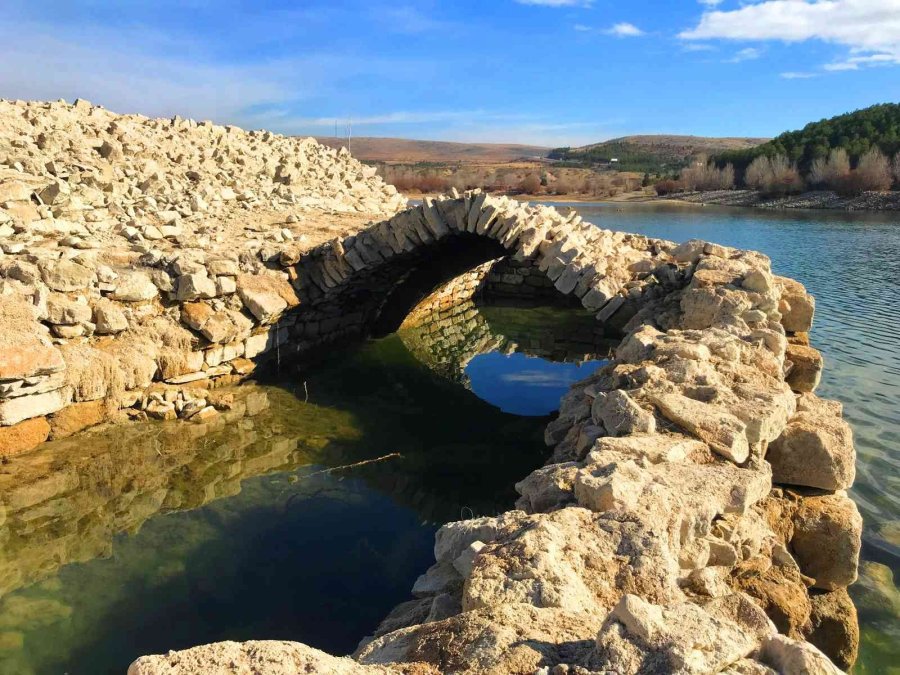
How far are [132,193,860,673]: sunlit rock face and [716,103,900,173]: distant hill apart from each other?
47748mm

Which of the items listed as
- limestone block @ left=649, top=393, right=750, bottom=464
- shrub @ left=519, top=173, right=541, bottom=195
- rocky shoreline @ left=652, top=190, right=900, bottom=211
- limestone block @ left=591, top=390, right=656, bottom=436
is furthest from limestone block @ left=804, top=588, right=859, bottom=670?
shrub @ left=519, top=173, right=541, bottom=195

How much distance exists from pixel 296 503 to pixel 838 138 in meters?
56.7

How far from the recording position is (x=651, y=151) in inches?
3942

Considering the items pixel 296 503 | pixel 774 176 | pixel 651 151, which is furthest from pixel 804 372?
pixel 651 151

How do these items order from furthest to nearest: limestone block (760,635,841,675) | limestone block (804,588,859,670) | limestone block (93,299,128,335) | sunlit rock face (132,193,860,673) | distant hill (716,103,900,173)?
1. distant hill (716,103,900,173)
2. limestone block (93,299,128,335)
3. limestone block (804,588,859,670)
4. sunlit rock face (132,193,860,673)
5. limestone block (760,635,841,675)

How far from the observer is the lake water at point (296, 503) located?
4465 mm

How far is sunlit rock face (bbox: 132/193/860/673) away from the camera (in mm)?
2227

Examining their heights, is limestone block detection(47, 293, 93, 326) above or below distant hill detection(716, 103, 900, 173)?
below

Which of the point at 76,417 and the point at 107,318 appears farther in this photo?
the point at 107,318

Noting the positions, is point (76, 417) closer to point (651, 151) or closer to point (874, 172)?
point (874, 172)

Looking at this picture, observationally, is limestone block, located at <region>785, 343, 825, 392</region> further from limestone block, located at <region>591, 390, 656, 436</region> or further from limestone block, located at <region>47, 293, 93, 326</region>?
limestone block, located at <region>47, 293, 93, 326</region>


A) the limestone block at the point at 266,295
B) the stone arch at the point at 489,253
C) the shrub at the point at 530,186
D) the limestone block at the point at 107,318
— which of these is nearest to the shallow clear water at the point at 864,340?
the stone arch at the point at 489,253

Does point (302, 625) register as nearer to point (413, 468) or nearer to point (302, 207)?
point (413, 468)

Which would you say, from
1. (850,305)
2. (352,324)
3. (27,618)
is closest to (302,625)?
(27,618)
